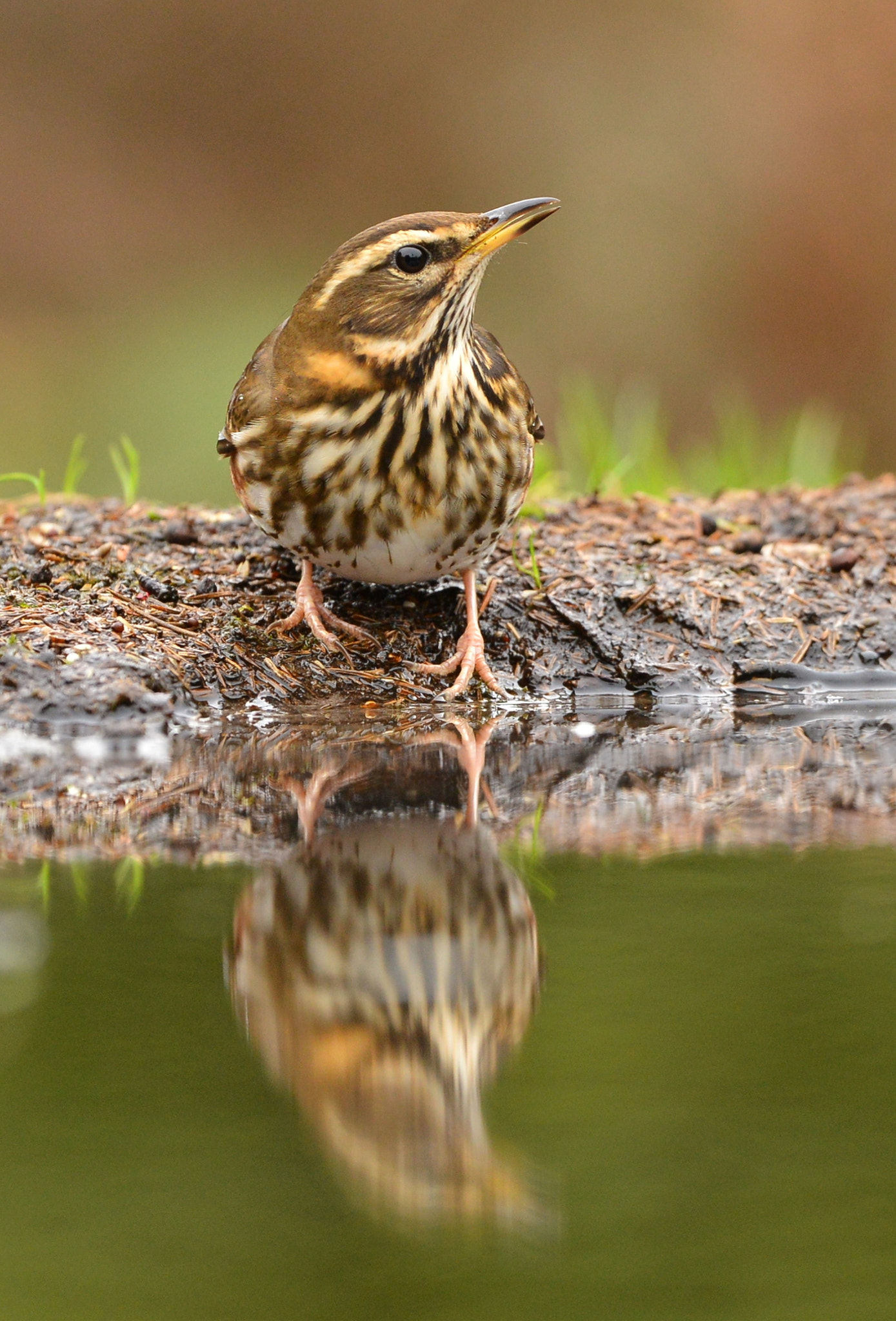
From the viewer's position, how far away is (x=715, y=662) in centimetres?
560

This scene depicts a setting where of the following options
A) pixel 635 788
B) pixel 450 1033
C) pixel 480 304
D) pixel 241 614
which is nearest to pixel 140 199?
pixel 480 304

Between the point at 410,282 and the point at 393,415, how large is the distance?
17.6 inches

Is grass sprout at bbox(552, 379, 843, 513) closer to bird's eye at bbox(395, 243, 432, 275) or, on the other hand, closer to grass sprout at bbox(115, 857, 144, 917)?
bird's eye at bbox(395, 243, 432, 275)

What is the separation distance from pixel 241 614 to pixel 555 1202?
→ 151 inches

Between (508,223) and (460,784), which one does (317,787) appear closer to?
(460,784)

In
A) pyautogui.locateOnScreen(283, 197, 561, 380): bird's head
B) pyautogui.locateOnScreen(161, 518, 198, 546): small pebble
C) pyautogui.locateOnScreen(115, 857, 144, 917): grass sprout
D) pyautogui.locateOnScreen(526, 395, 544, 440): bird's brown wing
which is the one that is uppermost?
pyautogui.locateOnScreen(283, 197, 561, 380): bird's head

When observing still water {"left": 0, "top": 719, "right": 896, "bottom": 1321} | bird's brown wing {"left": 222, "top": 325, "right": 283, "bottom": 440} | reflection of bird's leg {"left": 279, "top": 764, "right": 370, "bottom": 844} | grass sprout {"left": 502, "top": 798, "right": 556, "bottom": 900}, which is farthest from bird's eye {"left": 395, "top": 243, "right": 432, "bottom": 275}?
still water {"left": 0, "top": 719, "right": 896, "bottom": 1321}

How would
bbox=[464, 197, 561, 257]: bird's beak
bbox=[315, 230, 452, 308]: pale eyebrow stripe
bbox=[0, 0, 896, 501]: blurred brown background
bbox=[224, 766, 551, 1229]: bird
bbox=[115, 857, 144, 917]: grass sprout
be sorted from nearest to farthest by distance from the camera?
bbox=[224, 766, 551, 1229]: bird → bbox=[115, 857, 144, 917]: grass sprout → bbox=[464, 197, 561, 257]: bird's beak → bbox=[315, 230, 452, 308]: pale eyebrow stripe → bbox=[0, 0, 896, 501]: blurred brown background

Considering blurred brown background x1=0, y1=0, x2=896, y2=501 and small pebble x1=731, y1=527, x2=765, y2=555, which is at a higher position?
blurred brown background x1=0, y1=0, x2=896, y2=501

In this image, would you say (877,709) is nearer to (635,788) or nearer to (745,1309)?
(635,788)

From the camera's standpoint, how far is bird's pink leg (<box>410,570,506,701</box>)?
206 inches

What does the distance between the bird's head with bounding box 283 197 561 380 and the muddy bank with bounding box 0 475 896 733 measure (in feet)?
3.84

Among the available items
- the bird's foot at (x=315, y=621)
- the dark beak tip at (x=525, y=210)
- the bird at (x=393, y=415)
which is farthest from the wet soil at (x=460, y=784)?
the dark beak tip at (x=525, y=210)

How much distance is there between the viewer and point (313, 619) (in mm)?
5336
